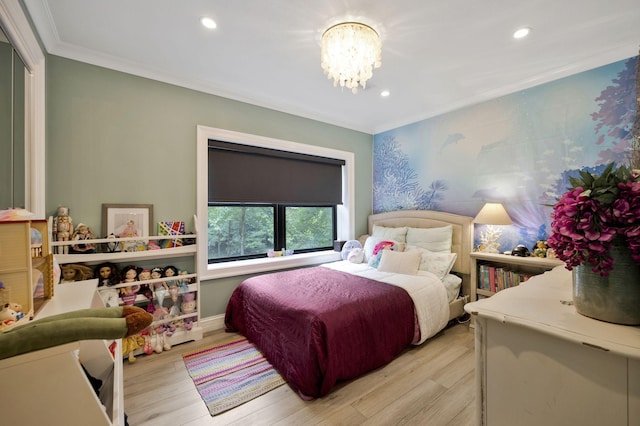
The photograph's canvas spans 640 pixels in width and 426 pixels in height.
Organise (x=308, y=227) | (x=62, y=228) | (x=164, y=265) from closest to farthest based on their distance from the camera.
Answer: (x=62, y=228) → (x=164, y=265) → (x=308, y=227)

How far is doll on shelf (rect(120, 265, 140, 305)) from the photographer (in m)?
2.22

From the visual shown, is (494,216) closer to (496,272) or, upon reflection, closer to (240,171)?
(496,272)

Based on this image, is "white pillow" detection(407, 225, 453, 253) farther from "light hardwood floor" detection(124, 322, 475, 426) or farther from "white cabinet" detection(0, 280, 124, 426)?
"white cabinet" detection(0, 280, 124, 426)

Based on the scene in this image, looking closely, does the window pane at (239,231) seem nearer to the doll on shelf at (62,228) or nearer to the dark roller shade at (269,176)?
the dark roller shade at (269,176)

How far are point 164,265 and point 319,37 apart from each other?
241 centimetres

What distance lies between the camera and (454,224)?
3.12 metres

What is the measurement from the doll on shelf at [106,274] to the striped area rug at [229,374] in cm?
86

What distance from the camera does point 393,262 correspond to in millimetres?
2902

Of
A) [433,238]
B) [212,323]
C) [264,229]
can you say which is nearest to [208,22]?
[264,229]

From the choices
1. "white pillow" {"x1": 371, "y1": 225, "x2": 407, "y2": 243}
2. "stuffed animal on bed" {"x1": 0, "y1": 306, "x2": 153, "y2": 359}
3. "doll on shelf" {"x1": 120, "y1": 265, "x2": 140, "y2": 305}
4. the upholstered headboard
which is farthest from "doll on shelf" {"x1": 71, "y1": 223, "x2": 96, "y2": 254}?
the upholstered headboard

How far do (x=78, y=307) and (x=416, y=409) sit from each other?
1.89 metres

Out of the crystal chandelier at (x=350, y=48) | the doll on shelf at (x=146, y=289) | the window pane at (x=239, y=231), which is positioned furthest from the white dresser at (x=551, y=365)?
the window pane at (x=239, y=231)

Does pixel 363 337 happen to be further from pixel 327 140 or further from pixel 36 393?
pixel 327 140

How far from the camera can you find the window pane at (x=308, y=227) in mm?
3624
